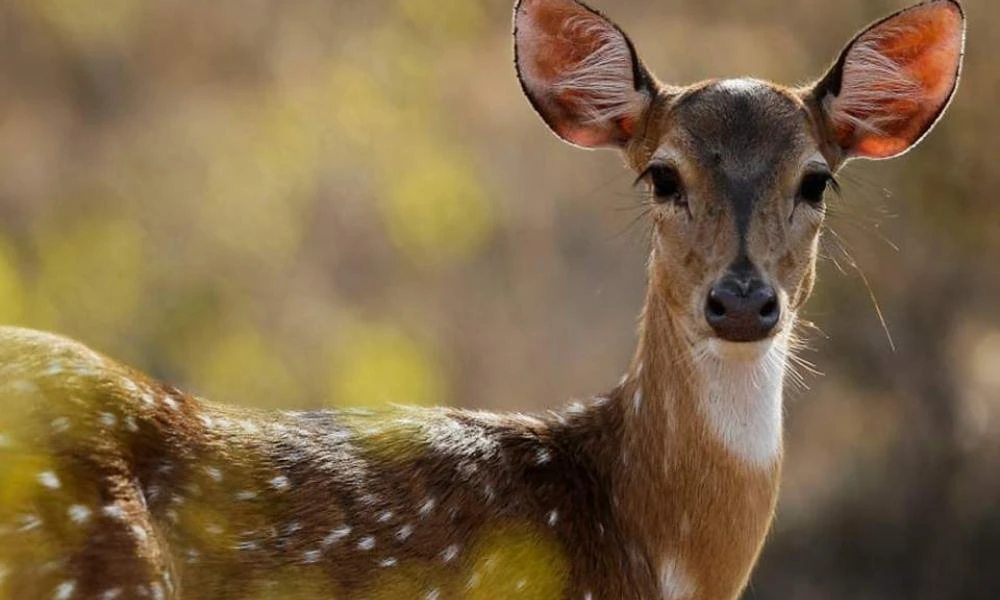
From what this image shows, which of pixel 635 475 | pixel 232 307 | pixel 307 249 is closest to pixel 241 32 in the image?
pixel 307 249

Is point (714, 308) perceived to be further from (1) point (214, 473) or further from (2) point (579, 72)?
(1) point (214, 473)

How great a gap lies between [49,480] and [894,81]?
3819 millimetres

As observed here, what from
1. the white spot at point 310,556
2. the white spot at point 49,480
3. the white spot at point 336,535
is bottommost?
the white spot at point 310,556

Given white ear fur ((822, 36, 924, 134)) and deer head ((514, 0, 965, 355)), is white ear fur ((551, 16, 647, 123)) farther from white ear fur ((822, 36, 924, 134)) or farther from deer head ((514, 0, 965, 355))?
white ear fur ((822, 36, 924, 134))

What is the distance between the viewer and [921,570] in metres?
13.3

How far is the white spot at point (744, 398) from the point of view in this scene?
24.3ft

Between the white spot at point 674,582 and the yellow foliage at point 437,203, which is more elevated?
the yellow foliage at point 437,203

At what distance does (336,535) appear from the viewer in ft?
22.0

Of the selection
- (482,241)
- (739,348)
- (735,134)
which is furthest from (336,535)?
(482,241)

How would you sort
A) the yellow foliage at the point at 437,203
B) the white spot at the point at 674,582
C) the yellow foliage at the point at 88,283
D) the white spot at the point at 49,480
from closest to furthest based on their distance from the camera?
the white spot at the point at 49,480
the white spot at the point at 674,582
the yellow foliage at the point at 88,283
the yellow foliage at the point at 437,203

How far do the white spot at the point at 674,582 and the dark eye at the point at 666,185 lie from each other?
1.35 meters

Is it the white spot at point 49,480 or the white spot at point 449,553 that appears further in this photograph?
the white spot at point 449,553

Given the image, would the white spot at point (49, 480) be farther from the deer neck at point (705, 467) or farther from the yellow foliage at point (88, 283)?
Answer: the yellow foliage at point (88, 283)

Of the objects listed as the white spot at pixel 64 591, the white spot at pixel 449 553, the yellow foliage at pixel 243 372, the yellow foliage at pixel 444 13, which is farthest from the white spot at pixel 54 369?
the yellow foliage at pixel 444 13
